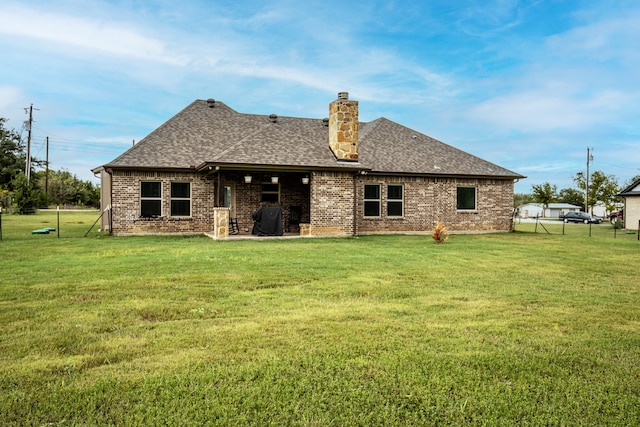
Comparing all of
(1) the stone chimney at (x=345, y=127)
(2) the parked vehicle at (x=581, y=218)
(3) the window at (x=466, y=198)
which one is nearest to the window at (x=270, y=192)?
(1) the stone chimney at (x=345, y=127)

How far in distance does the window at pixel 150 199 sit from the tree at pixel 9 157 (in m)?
43.3

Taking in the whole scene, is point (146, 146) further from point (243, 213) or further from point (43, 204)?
point (43, 204)

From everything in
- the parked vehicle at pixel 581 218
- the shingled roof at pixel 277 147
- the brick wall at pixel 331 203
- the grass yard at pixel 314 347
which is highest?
the shingled roof at pixel 277 147

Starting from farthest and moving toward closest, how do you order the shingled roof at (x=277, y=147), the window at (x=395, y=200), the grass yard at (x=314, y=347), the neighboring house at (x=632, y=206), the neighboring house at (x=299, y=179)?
the neighboring house at (x=632, y=206) → the window at (x=395, y=200) → the neighboring house at (x=299, y=179) → the shingled roof at (x=277, y=147) → the grass yard at (x=314, y=347)

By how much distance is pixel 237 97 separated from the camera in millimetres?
25969

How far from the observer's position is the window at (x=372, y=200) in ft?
66.1

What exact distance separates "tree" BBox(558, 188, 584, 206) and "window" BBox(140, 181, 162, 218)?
6664 centimetres

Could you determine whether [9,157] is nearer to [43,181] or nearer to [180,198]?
[43,181]

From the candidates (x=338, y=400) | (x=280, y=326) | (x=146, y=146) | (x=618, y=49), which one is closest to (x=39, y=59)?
(x=146, y=146)

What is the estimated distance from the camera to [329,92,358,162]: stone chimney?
18.6 m

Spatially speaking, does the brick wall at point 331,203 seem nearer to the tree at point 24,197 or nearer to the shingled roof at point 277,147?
the shingled roof at point 277,147

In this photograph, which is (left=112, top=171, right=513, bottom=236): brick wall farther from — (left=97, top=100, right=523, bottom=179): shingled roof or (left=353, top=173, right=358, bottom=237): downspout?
(left=97, top=100, right=523, bottom=179): shingled roof

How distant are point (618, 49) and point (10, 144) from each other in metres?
60.8

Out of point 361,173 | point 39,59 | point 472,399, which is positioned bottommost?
point 472,399
